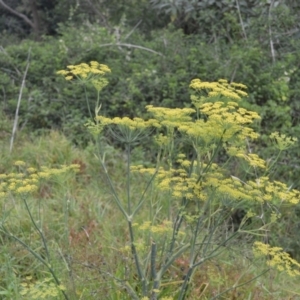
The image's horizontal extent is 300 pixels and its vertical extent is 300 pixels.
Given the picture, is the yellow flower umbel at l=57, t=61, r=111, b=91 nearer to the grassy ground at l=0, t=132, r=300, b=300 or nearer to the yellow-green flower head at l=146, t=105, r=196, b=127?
the yellow-green flower head at l=146, t=105, r=196, b=127

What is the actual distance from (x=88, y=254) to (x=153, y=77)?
10.6ft

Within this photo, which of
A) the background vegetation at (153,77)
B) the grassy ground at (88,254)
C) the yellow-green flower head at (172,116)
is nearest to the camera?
the yellow-green flower head at (172,116)

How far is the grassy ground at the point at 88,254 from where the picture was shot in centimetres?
301

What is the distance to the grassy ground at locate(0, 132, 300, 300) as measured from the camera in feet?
9.87

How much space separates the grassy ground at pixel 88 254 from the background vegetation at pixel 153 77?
0.10ft

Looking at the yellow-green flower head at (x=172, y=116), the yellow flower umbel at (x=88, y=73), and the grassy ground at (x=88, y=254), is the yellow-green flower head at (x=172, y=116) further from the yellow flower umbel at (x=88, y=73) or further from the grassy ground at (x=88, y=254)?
the grassy ground at (x=88, y=254)

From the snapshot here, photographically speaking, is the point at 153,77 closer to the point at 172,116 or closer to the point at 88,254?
the point at 88,254

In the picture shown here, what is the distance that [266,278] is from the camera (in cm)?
366

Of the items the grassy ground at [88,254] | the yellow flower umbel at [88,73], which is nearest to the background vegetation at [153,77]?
the grassy ground at [88,254]

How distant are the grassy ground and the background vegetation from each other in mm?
31

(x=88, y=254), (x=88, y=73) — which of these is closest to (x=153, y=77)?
(x=88, y=254)

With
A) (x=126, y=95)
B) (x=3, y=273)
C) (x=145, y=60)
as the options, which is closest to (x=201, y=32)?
(x=145, y=60)

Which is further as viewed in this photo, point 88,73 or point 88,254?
point 88,254

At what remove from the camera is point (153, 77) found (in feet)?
20.9
